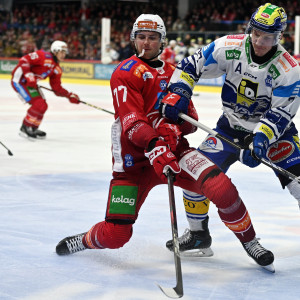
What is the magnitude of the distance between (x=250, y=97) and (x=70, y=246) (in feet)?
3.60

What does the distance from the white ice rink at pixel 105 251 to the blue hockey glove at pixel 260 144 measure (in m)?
0.54

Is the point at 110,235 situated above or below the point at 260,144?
below

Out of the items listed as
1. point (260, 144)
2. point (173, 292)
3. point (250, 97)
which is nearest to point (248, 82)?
point (250, 97)

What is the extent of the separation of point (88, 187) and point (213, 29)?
41.5 feet

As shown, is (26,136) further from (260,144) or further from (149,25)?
(260,144)

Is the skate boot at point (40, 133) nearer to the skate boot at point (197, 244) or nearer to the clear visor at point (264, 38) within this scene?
the skate boot at point (197, 244)

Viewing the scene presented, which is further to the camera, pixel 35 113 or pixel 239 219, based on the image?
pixel 35 113

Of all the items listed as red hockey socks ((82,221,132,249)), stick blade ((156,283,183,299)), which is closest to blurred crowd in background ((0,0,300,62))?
red hockey socks ((82,221,132,249))

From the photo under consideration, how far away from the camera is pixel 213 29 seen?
16.6 meters

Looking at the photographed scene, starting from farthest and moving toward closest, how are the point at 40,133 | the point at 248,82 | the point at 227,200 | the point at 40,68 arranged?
the point at 40,68, the point at 40,133, the point at 248,82, the point at 227,200

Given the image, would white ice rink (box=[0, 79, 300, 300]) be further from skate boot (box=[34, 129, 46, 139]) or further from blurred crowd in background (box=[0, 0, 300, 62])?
blurred crowd in background (box=[0, 0, 300, 62])

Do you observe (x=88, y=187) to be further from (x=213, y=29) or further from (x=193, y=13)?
(x=193, y=13)

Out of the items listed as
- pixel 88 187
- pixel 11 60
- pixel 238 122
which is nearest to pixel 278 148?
pixel 238 122

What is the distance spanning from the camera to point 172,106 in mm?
2707
